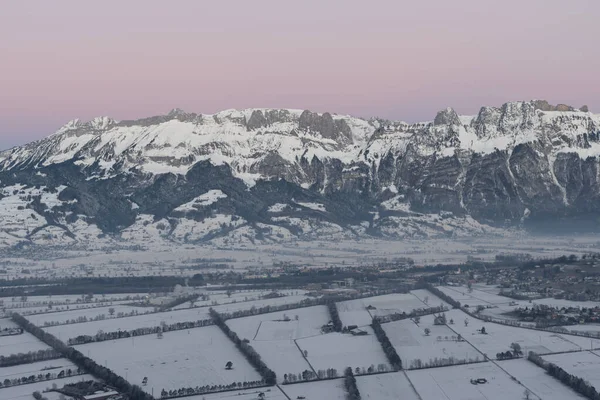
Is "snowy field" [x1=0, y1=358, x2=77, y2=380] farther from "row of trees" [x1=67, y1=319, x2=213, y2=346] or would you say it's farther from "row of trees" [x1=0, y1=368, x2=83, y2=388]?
"row of trees" [x1=67, y1=319, x2=213, y2=346]

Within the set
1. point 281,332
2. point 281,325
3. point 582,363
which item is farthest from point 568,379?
point 281,325

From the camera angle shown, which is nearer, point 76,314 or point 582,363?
point 582,363

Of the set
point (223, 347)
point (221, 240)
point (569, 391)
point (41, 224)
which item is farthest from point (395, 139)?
point (569, 391)

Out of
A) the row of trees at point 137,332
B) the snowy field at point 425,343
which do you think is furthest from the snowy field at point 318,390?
the row of trees at point 137,332

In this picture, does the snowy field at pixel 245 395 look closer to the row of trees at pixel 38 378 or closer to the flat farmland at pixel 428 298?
the row of trees at pixel 38 378

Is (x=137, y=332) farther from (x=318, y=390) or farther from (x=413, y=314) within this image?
(x=318, y=390)
